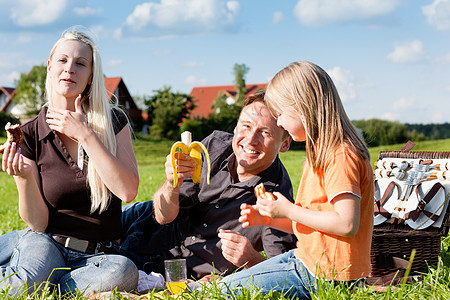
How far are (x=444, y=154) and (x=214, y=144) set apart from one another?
6.04ft

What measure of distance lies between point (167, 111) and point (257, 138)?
1647 inches

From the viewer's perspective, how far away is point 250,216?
122 inches

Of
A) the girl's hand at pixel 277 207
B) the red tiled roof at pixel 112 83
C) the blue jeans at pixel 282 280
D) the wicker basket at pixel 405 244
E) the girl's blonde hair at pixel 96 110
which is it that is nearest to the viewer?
the girl's hand at pixel 277 207

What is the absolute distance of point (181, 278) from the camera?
350 cm

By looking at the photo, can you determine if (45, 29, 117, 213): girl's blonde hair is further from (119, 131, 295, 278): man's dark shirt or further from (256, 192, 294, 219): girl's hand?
(256, 192, 294, 219): girl's hand

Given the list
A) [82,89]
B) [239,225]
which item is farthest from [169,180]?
[82,89]

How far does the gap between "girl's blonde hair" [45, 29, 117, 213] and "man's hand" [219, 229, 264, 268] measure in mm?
880

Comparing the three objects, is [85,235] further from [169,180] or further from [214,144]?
[214,144]

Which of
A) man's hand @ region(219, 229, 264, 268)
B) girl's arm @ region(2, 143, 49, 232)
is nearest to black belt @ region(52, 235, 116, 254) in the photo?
girl's arm @ region(2, 143, 49, 232)

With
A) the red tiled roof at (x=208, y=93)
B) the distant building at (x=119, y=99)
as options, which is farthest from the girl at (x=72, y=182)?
the red tiled roof at (x=208, y=93)

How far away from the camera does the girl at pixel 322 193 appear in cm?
277

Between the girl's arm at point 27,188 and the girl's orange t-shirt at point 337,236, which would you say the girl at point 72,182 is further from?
the girl's orange t-shirt at point 337,236

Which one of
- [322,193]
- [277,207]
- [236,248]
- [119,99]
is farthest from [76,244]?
[119,99]

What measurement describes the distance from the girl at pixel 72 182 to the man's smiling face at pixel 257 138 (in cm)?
77
